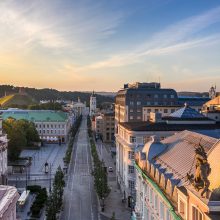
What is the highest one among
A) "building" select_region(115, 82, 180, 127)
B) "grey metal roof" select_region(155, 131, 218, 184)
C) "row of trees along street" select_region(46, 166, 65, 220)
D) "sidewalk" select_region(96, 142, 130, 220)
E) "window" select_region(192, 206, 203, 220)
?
"building" select_region(115, 82, 180, 127)

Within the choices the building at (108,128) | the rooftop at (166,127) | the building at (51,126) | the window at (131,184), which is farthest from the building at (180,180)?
the building at (51,126)

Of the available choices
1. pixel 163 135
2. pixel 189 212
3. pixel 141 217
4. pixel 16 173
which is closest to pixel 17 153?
pixel 16 173

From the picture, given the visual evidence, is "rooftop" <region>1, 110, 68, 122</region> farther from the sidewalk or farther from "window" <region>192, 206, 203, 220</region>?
"window" <region>192, 206, 203, 220</region>

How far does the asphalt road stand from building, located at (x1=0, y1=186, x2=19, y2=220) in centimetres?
3158

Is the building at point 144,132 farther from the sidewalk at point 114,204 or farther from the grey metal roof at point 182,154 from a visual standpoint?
the grey metal roof at point 182,154

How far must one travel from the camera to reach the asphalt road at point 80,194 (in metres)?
63.5

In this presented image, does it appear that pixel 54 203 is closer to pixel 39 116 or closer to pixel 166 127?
pixel 166 127

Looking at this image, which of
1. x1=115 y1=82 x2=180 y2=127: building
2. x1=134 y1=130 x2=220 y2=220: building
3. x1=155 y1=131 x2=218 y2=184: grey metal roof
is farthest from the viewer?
x1=115 y1=82 x2=180 y2=127: building

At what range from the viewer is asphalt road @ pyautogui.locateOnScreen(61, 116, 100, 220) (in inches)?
2501

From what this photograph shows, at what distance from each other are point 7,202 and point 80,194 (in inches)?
1873

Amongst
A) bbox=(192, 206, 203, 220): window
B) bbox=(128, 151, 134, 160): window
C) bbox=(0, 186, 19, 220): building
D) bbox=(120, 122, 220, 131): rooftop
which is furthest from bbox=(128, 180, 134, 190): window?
bbox=(192, 206, 203, 220): window

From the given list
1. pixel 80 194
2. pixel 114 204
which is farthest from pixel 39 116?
pixel 114 204

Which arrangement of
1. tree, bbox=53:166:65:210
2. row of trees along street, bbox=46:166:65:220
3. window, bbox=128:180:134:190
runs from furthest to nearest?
window, bbox=128:180:134:190
tree, bbox=53:166:65:210
row of trees along street, bbox=46:166:65:220

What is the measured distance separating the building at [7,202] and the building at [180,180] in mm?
12373
